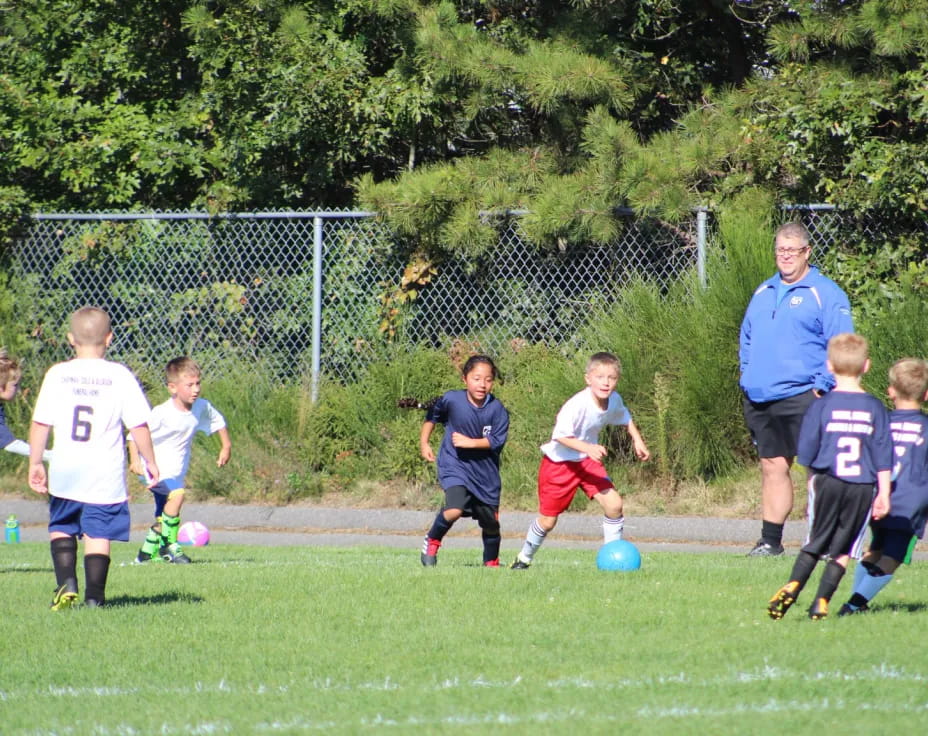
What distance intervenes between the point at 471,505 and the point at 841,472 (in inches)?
139

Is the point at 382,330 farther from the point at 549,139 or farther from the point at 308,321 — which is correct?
the point at 549,139

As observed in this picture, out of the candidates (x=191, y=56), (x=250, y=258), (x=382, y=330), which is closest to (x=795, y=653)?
(x=382, y=330)

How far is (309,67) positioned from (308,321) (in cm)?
284

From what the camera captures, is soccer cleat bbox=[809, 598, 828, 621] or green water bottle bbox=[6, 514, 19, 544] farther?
green water bottle bbox=[6, 514, 19, 544]

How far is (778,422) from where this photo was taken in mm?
8938

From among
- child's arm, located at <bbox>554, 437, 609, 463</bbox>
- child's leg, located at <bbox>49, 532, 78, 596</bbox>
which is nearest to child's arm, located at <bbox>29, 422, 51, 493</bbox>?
child's leg, located at <bbox>49, 532, 78, 596</bbox>

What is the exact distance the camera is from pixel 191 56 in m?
15.1

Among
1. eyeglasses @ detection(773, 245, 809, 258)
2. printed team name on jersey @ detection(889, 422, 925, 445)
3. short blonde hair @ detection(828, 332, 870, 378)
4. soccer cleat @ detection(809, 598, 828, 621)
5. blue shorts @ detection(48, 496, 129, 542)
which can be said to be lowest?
soccer cleat @ detection(809, 598, 828, 621)

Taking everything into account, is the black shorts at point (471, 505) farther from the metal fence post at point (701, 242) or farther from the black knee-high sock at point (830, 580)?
the metal fence post at point (701, 242)

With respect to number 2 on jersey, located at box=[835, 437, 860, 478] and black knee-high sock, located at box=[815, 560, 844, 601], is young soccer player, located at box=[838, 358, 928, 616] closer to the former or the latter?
black knee-high sock, located at box=[815, 560, 844, 601]

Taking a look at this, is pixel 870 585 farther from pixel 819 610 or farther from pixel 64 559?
pixel 64 559

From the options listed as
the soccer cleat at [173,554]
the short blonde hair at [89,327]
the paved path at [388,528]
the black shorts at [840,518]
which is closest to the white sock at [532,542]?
the paved path at [388,528]

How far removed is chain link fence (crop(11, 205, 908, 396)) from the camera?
13070 mm

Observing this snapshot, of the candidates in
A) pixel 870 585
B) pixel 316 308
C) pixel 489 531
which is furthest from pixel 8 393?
pixel 870 585
